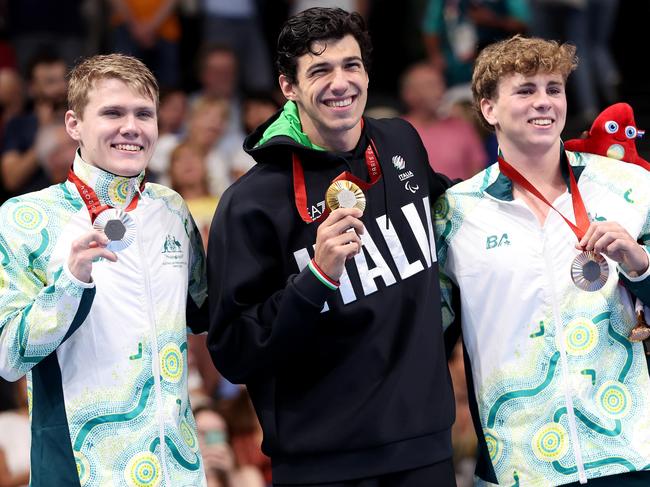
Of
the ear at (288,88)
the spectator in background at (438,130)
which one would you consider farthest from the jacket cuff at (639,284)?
the spectator in background at (438,130)

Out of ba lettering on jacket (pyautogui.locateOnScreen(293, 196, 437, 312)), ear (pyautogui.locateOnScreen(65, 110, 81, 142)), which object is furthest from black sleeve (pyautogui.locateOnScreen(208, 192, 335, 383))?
ear (pyautogui.locateOnScreen(65, 110, 81, 142))

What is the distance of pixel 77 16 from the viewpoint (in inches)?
344

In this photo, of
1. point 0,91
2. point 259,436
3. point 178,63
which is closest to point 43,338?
point 259,436

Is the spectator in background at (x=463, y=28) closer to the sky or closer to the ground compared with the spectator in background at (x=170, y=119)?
closer to the sky

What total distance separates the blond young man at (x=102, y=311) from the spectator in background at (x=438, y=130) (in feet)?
12.9

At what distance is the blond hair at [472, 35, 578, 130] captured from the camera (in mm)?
3988

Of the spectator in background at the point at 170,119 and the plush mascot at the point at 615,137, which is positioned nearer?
the plush mascot at the point at 615,137

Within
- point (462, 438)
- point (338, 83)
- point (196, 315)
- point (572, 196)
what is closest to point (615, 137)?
point (572, 196)

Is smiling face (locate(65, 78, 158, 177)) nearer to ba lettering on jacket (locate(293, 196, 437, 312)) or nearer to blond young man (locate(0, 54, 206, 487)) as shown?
blond young man (locate(0, 54, 206, 487))

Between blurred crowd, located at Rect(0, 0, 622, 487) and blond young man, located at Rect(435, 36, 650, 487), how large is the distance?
3.19 meters

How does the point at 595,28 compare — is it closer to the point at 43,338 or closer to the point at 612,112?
the point at 612,112

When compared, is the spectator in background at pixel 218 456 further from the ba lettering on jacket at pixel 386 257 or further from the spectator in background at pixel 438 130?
the ba lettering on jacket at pixel 386 257

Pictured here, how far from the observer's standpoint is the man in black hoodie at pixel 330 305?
381cm

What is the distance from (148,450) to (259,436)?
282 cm
